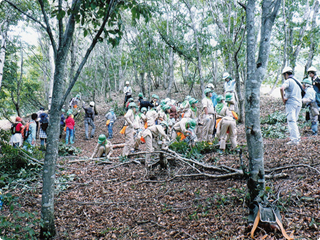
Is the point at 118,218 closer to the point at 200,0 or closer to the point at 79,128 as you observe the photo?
the point at 79,128

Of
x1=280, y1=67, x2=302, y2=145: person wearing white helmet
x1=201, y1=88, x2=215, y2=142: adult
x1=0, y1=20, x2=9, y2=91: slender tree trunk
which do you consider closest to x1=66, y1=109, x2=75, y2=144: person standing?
x1=0, y1=20, x2=9, y2=91: slender tree trunk

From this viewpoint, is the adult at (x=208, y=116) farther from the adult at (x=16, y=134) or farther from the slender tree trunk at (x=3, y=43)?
the slender tree trunk at (x=3, y=43)

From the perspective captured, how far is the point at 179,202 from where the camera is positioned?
4812 mm

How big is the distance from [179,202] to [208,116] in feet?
15.8

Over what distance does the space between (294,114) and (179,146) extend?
3.55 m

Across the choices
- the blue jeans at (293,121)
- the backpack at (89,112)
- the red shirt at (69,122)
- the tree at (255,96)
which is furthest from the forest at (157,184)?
the backpack at (89,112)

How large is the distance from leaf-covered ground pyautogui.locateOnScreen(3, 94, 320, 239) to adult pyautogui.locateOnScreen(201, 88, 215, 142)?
236cm

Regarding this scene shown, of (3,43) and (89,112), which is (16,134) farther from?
(89,112)

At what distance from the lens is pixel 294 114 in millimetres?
6473

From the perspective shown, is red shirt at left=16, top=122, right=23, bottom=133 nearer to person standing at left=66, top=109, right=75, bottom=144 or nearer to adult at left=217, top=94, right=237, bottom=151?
person standing at left=66, top=109, right=75, bottom=144

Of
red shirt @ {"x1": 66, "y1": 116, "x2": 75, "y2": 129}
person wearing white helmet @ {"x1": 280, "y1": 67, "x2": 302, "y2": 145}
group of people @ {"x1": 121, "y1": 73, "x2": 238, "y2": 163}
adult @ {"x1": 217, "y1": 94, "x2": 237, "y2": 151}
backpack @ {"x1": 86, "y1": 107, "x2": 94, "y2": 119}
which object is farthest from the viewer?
backpack @ {"x1": 86, "y1": 107, "x2": 94, "y2": 119}

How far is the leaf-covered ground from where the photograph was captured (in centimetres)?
358

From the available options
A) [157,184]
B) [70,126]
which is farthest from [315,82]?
[70,126]

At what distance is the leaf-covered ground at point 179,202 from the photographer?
141 inches
